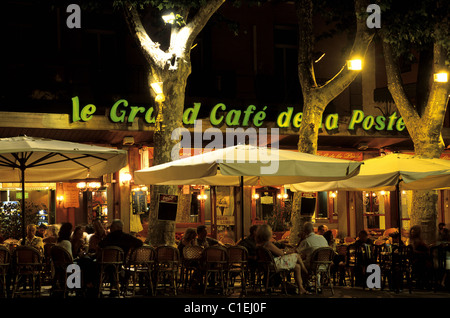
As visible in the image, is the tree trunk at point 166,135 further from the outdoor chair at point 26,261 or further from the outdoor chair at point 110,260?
the outdoor chair at point 26,261

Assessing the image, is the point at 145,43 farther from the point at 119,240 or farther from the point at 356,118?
the point at 356,118

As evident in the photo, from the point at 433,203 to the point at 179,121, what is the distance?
6.46m

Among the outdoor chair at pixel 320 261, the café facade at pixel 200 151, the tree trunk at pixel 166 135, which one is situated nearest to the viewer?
the outdoor chair at pixel 320 261

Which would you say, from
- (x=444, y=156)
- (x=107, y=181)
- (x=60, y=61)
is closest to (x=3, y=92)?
(x=60, y=61)

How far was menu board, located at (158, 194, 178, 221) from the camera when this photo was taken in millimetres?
12164

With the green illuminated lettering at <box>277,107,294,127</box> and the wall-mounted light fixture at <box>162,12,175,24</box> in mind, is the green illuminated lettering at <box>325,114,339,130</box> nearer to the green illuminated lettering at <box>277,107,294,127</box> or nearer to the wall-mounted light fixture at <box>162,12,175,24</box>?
the green illuminated lettering at <box>277,107,294,127</box>

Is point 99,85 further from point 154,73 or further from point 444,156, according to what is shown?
point 444,156

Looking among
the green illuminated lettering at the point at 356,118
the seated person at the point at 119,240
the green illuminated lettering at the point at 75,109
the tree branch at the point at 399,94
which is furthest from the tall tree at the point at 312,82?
the green illuminated lettering at the point at 75,109

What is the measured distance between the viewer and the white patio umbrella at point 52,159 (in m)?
9.89

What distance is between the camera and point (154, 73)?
12945 mm

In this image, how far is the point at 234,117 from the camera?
671 inches

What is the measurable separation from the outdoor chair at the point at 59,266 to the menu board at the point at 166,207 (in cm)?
239

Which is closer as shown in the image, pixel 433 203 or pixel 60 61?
pixel 433 203

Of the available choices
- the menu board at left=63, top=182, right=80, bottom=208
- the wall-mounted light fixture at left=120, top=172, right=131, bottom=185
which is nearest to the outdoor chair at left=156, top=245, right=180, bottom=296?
the wall-mounted light fixture at left=120, top=172, right=131, bottom=185
